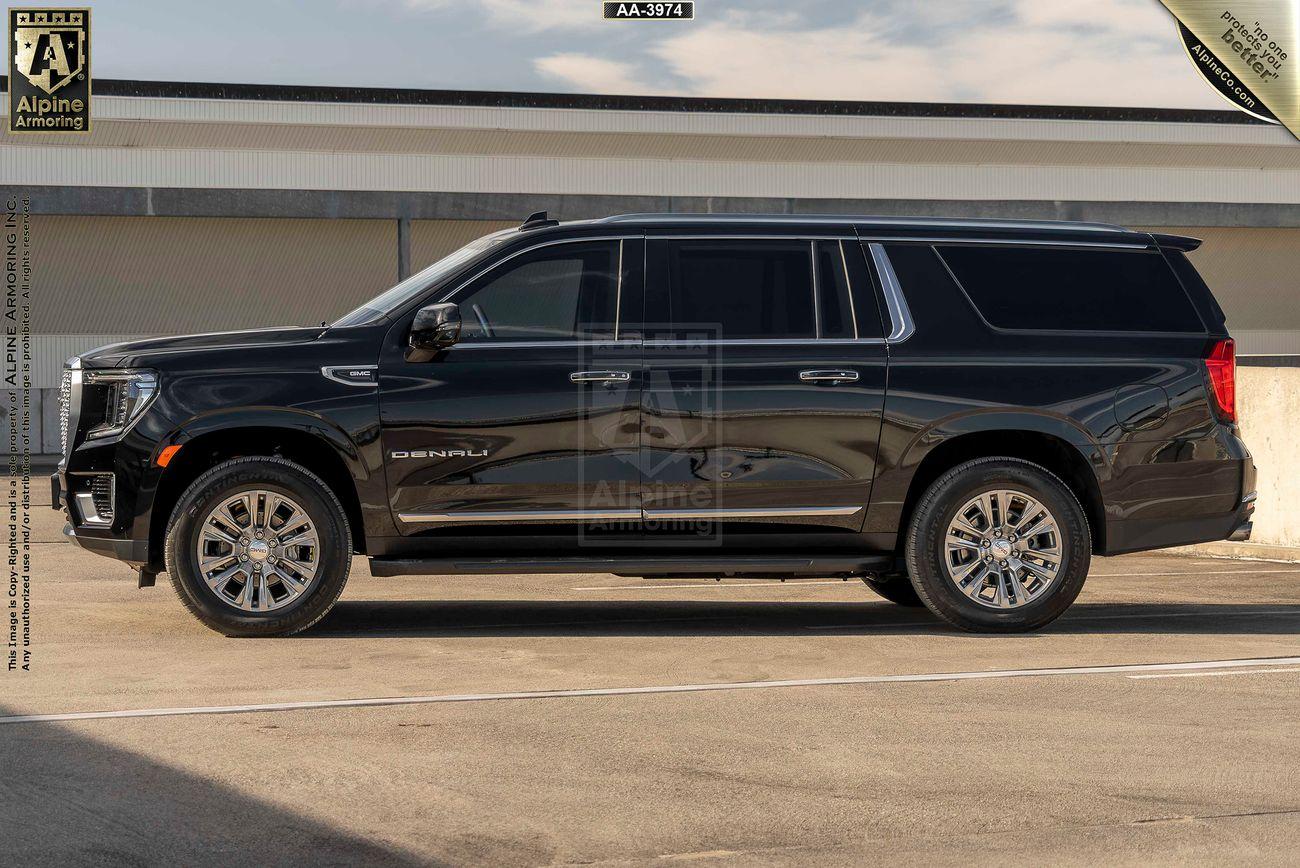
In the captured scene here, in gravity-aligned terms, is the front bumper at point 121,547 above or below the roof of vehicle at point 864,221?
below

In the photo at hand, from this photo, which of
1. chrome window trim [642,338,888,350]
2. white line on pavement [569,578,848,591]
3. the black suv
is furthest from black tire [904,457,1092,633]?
white line on pavement [569,578,848,591]

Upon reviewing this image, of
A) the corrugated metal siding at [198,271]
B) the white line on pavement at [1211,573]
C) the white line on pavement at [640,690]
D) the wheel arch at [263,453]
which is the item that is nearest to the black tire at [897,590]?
the white line on pavement at [1211,573]

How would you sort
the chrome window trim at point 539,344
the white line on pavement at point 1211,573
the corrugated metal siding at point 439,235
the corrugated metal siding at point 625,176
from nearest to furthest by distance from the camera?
1. the chrome window trim at point 539,344
2. the white line on pavement at point 1211,573
3. the corrugated metal siding at point 439,235
4. the corrugated metal siding at point 625,176

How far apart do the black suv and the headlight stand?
0.5 inches

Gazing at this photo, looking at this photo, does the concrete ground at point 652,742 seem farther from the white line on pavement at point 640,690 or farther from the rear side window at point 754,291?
the rear side window at point 754,291

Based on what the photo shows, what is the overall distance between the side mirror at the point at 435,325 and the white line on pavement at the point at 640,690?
2.02 m

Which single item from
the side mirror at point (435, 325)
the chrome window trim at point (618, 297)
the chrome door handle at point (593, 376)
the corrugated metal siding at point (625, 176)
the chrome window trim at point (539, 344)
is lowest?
the chrome door handle at point (593, 376)

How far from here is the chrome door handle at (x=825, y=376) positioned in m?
8.30

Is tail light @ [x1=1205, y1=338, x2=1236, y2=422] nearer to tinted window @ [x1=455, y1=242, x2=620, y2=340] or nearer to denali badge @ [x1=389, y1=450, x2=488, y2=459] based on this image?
tinted window @ [x1=455, y1=242, x2=620, y2=340]

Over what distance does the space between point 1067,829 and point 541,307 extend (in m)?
4.34

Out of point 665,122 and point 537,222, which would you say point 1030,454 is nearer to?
point 537,222

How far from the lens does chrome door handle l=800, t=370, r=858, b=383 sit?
8.30 metres

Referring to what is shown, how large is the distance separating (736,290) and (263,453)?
2525 mm

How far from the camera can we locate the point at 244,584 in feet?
26.8
